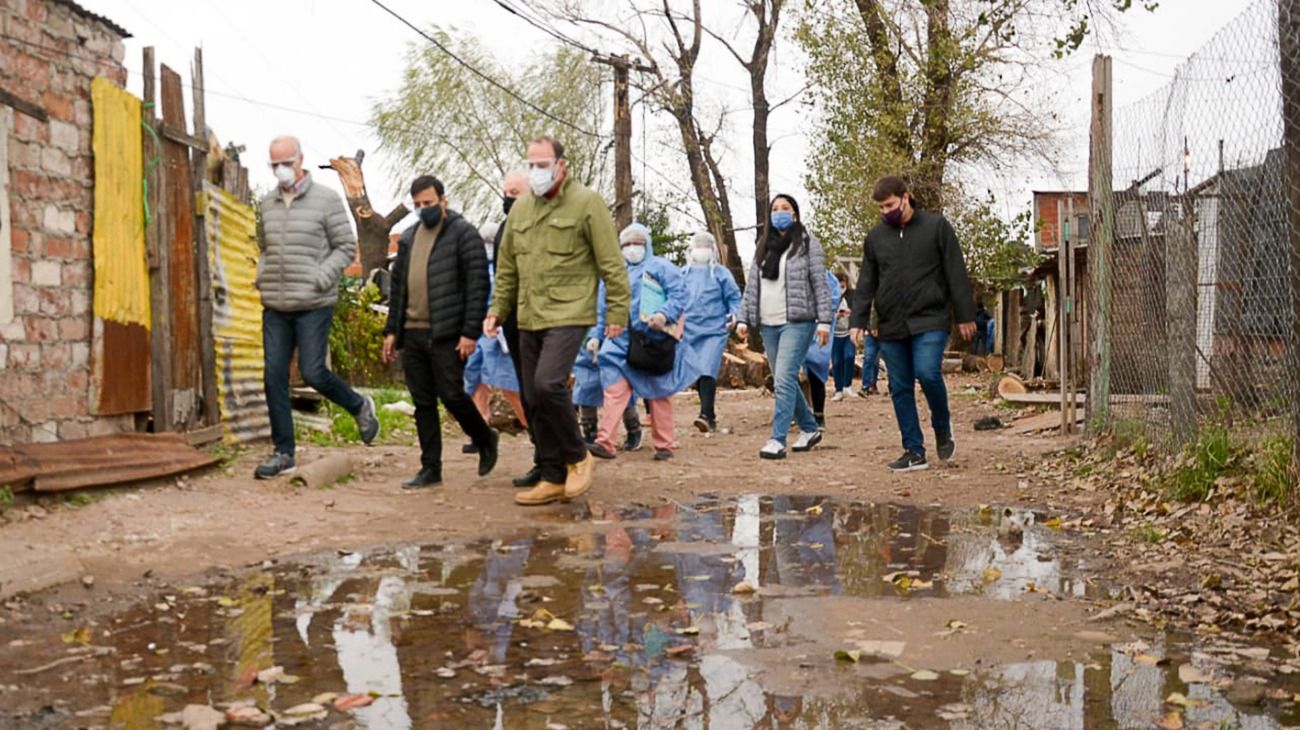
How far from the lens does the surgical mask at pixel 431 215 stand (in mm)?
8188

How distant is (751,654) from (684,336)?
23.9ft

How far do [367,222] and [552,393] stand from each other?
1717cm

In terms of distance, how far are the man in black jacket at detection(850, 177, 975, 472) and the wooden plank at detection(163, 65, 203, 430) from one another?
456cm

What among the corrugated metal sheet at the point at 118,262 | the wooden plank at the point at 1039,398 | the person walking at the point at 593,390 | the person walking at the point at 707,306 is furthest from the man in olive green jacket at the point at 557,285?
the wooden plank at the point at 1039,398

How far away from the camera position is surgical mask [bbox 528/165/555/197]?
7.54 m

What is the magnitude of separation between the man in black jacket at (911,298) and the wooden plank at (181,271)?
180 inches

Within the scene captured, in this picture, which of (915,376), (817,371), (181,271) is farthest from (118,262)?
(817,371)

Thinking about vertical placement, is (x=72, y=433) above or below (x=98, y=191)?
below

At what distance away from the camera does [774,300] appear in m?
10.4

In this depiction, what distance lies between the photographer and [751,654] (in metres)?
4.32

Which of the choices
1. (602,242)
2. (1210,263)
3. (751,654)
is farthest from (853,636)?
(1210,263)

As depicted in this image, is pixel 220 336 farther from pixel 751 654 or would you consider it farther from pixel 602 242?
pixel 751 654

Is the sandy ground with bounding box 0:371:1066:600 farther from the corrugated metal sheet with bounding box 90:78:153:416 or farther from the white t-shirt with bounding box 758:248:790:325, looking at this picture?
the white t-shirt with bounding box 758:248:790:325

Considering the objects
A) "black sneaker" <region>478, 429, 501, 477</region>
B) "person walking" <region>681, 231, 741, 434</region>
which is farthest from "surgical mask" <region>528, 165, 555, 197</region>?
"person walking" <region>681, 231, 741, 434</region>
